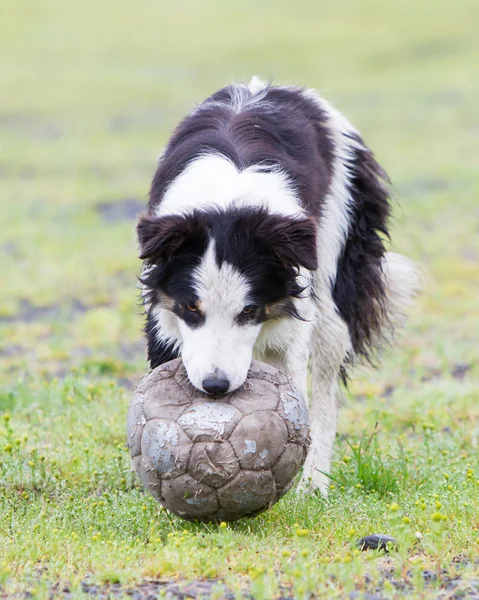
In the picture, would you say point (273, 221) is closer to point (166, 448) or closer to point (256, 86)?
point (166, 448)

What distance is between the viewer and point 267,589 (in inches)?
142

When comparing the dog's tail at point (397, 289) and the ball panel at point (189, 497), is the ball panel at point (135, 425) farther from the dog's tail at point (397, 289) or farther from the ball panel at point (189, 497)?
the dog's tail at point (397, 289)

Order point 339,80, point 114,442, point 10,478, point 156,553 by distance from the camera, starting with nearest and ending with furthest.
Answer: point 156,553 < point 10,478 < point 114,442 < point 339,80

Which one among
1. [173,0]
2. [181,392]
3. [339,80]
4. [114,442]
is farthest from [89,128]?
[173,0]

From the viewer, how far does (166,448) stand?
14.6 feet

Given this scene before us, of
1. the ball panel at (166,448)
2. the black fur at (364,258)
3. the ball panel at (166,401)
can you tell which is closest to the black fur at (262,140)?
the black fur at (364,258)

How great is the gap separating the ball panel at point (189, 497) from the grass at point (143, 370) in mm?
119

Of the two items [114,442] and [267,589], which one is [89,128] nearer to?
[114,442]

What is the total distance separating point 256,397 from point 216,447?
1.17ft

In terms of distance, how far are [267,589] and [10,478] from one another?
7.89 feet

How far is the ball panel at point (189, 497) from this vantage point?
14.6 ft

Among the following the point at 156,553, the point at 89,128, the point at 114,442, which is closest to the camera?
the point at 156,553

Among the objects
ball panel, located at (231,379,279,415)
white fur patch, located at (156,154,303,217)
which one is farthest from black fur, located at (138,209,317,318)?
ball panel, located at (231,379,279,415)

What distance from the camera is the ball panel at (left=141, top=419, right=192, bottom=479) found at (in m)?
4.43
